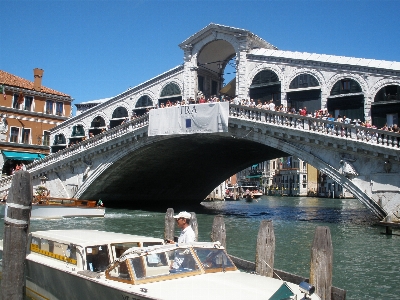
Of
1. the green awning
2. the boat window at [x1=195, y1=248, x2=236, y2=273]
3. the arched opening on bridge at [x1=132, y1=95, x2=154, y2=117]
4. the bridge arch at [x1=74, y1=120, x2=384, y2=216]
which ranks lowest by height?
the green awning

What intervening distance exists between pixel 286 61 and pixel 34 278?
18.7 m

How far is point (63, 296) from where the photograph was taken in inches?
316

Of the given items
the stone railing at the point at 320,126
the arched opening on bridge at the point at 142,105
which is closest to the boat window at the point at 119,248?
the stone railing at the point at 320,126

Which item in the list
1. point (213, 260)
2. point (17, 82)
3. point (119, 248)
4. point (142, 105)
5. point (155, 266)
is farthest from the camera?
point (17, 82)

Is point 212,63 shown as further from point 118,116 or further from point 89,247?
point 89,247

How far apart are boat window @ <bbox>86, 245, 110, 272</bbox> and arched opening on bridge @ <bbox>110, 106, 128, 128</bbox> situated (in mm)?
23863

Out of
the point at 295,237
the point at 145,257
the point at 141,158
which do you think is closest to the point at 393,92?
the point at 295,237

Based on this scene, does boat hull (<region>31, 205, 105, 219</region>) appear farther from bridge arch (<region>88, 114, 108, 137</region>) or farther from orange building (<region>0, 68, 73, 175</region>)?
orange building (<region>0, 68, 73, 175</region>)

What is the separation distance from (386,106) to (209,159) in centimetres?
1430

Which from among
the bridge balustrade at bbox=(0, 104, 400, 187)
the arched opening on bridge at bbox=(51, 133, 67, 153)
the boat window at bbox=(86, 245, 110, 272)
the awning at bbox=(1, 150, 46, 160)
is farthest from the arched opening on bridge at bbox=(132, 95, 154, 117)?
the boat window at bbox=(86, 245, 110, 272)

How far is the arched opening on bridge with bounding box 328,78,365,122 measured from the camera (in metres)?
22.2

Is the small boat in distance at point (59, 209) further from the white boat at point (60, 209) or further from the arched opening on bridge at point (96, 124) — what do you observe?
the arched opening on bridge at point (96, 124)

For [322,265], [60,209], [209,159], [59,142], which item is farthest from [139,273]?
[59,142]

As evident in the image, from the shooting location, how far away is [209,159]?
3303cm
